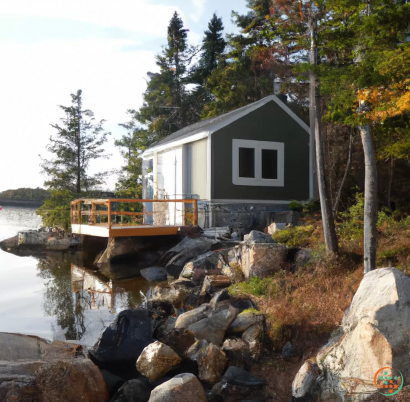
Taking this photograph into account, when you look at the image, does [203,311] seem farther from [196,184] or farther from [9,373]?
[196,184]

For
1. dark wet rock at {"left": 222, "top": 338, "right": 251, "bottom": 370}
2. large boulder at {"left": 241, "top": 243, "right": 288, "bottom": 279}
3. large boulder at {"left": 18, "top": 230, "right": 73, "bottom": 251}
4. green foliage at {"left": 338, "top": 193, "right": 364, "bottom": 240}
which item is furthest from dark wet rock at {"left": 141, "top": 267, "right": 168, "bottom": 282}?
large boulder at {"left": 18, "top": 230, "right": 73, "bottom": 251}

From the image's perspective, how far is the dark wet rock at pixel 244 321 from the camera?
7477 millimetres

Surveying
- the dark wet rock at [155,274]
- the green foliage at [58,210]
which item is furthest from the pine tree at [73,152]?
the dark wet rock at [155,274]

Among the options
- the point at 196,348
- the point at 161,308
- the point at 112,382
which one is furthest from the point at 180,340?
the point at 161,308

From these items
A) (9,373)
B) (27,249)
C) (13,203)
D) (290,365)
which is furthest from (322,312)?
(13,203)

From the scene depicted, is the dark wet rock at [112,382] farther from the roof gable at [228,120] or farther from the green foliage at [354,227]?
the roof gable at [228,120]

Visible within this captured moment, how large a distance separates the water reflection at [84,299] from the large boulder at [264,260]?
3.08m

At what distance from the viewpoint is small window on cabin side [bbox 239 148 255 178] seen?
17953 millimetres

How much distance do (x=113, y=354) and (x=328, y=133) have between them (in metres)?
13.8

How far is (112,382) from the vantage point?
6449 mm

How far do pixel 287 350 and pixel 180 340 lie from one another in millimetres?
1643

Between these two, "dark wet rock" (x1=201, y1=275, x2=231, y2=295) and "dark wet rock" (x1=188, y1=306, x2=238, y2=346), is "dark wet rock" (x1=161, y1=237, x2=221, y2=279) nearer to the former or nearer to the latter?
"dark wet rock" (x1=201, y1=275, x2=231, y2=295)

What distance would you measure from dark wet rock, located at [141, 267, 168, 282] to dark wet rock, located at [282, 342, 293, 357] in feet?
24.1

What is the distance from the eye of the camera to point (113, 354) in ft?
23.3
